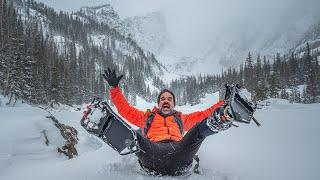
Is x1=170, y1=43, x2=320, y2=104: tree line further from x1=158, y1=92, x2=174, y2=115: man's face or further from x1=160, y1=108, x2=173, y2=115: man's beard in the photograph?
x1=160, y1=108, x2=173, y2=115: man's beard

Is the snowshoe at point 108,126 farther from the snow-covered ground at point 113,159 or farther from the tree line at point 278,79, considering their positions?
the tree line at point 278,79

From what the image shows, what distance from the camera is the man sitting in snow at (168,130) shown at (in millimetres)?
4566

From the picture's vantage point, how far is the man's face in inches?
253

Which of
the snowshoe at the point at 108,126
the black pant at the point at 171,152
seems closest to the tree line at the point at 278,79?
the black pant at the point at 171,152

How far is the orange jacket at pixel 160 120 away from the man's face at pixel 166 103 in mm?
148

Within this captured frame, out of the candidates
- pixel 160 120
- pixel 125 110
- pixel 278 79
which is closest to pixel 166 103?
pixel 160 120

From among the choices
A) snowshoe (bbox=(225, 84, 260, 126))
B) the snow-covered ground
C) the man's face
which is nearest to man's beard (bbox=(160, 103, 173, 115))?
the man's face

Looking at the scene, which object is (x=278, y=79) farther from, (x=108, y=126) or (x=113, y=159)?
(x=108, y=126)

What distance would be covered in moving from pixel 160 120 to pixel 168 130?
33 cm

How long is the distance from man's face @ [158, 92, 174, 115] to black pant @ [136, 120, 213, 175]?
147cm

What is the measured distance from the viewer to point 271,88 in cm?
5291

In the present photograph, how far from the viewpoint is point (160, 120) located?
6.18 meters

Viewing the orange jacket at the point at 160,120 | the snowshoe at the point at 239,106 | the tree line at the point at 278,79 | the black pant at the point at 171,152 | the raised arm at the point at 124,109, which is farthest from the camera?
the tree line at the point at 278,79

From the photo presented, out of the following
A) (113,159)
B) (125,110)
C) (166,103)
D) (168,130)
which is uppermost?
(166,103)
